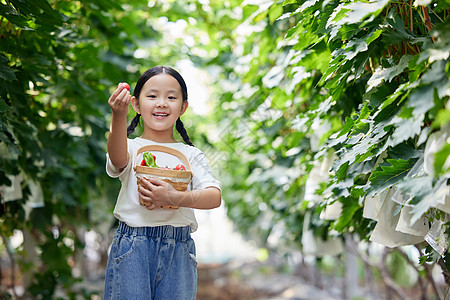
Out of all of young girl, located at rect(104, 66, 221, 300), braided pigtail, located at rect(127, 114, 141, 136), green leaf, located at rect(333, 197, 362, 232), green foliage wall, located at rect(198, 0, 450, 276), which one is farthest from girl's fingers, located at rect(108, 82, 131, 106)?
green leaf, located at rect(333, 197, 362, 232)

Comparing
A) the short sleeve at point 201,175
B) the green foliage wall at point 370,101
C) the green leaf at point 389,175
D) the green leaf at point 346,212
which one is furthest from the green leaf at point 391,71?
the green leaf at point 346,212

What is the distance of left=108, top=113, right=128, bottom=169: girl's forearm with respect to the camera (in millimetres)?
1560

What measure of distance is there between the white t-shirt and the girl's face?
3.0 inches

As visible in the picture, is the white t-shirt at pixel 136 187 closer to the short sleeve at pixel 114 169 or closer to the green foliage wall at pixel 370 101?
the short sleeve at pixel 114 169

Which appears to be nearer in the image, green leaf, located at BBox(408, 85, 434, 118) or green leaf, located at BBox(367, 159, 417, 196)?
green leaf, located at BBox(408, 85, 434, 118)

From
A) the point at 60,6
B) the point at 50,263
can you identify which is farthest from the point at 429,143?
the point at 50,263

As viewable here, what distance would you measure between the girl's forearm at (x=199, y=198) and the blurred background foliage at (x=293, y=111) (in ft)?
1.03

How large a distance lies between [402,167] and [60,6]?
6.91 ft

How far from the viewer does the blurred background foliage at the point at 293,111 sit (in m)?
1.42

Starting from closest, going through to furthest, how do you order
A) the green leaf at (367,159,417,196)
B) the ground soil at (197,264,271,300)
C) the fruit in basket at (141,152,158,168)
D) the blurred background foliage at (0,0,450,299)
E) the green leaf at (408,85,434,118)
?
the green leaf at (408,85,434,118) → the blurred background foliage at (0,0,450,299) → the green leaf at (367,159,417,196) → the fruit in basket at (141,152,158,168) → the ground soil at (197,264,271,300)

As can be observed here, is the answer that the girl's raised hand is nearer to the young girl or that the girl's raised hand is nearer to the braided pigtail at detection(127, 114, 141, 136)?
the young girl

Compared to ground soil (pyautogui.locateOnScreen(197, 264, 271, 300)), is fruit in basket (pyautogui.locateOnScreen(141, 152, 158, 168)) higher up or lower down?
higher up

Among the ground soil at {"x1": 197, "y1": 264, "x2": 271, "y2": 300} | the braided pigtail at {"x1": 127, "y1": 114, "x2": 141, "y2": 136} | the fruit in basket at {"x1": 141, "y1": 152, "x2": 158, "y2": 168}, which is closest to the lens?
the fruit in basket at {"x1": 141, "y1": 152, "x2": 158, "y2": 168}

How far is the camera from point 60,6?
2797 millimetres
